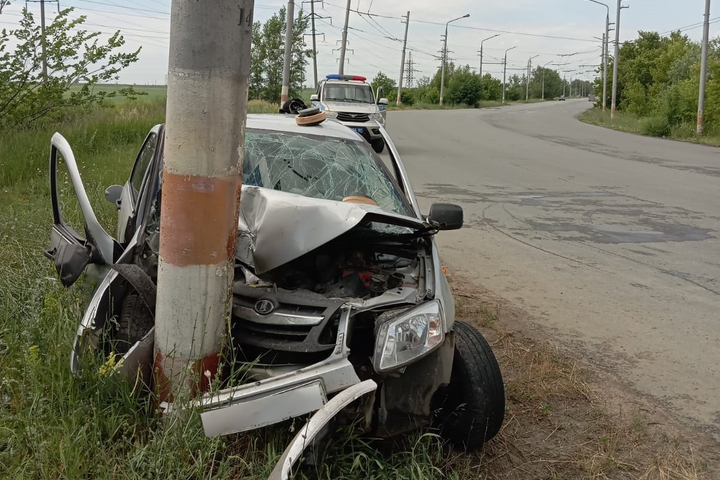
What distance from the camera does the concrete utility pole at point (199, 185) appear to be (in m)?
2.64

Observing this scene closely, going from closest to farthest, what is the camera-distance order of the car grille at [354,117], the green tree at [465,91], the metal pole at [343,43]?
the car grille at [354,117], the metal pole at [343,43], the green tree at [465,91]

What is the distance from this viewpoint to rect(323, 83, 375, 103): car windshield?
744 inches

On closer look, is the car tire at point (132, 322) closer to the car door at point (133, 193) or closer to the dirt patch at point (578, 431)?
the car door at point (133, 193)

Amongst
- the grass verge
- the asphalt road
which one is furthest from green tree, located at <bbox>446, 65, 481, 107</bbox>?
the asphalt road

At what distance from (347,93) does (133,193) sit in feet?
49.7

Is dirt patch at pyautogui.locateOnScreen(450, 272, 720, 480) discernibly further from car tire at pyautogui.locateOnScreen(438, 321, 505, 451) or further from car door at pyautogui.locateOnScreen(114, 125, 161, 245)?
car door at pyautogui.locateOnScreen(114, 125, 161, 245)

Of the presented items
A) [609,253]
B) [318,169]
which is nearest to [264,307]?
[318,169]

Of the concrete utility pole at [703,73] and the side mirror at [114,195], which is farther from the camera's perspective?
the concrete utility pole at [703,73]

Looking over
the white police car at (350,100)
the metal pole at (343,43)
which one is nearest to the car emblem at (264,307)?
the white police car at (350,100)

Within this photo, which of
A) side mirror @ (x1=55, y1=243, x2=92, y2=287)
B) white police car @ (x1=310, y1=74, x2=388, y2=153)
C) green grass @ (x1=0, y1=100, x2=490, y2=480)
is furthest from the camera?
white police car @ (x1=310, y1=74, x2=388, y2=153)

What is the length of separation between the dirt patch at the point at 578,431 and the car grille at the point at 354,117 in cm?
1360

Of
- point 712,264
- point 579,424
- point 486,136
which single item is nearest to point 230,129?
point 579,424

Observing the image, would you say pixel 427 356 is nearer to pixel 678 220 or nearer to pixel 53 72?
pixel 678 220

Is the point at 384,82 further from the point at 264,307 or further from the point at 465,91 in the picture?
the point at 264,307
